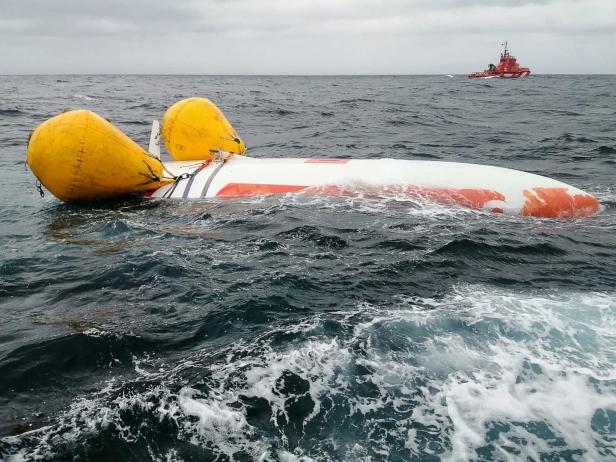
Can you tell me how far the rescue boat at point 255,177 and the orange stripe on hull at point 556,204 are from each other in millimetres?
15

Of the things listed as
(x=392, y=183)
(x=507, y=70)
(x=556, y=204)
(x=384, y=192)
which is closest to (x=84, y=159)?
(x=384, y=192)

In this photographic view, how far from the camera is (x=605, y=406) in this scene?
3.31m

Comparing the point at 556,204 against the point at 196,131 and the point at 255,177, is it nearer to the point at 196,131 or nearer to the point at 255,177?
the point at 255,177

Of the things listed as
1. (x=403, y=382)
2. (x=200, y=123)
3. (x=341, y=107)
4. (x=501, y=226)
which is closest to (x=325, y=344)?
(x=403, y=382)

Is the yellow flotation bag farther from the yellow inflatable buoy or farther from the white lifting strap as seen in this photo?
the yellow inflatable buoy

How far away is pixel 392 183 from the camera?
26.9 ft

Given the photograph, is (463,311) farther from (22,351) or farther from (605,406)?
(22,351)

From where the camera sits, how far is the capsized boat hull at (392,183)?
7586 mm

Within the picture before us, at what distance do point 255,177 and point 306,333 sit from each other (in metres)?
4.85

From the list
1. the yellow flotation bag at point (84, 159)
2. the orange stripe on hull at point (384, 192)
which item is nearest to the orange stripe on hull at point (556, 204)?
the orange stripe on hull at point (384, 192)

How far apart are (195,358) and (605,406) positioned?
294 centimetres

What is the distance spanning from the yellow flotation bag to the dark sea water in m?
0.49

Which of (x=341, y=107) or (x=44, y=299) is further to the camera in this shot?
(x=341, y=107)

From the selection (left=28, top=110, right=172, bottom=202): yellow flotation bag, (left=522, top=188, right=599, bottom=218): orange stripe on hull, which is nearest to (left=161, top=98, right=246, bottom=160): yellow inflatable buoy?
(left=28, top=110, right=172, bottom=202): yellow flotation bag
